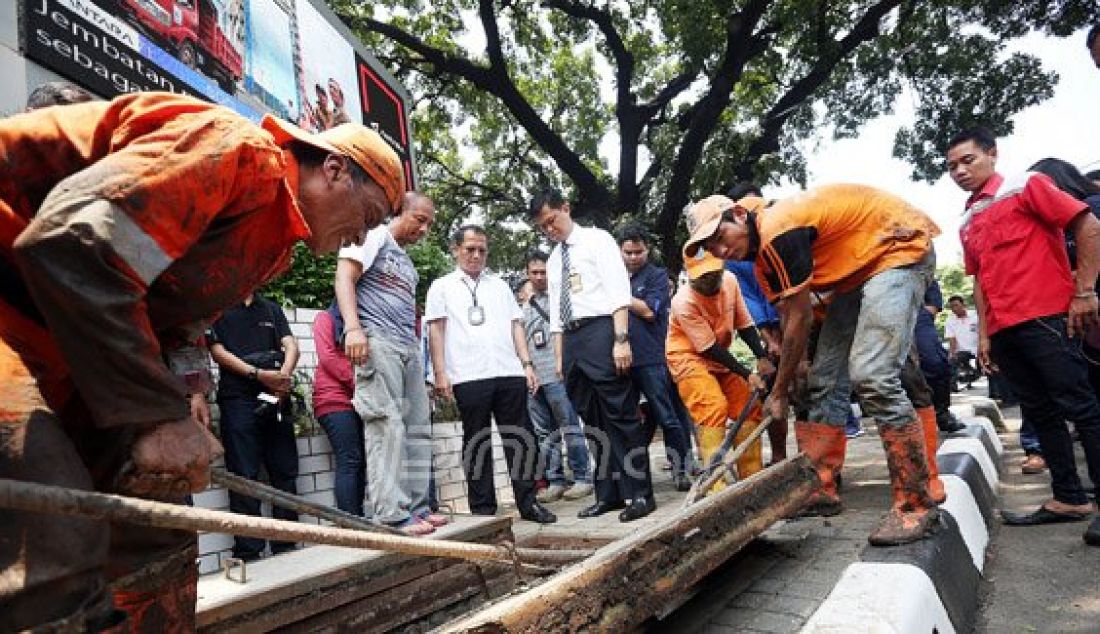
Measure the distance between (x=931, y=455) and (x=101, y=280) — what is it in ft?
11.8

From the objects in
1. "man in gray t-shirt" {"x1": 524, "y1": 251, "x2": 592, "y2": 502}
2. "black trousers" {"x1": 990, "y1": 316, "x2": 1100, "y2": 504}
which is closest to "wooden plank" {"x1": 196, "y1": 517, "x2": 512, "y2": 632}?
"man in gray t-shirt" {"x1": 524, "y1": 251, "x2": 592, "y2": 502}

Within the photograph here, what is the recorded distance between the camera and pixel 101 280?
108cm

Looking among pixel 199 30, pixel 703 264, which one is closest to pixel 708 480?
pixel 703 264

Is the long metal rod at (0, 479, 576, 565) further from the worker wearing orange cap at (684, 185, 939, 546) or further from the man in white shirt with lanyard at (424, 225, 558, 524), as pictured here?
the man in white shirt with lanyard at (424, 225, 558, 524)

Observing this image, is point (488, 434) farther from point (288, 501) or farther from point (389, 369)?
point (288, 501)

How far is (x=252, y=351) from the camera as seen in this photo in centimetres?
379

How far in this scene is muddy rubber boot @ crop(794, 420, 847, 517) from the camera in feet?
11.1

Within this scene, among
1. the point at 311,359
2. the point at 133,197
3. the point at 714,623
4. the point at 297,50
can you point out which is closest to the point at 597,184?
the point at 297,50

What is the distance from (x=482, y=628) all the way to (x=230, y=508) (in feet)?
9.46

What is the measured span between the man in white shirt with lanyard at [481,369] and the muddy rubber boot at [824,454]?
61.9 inches

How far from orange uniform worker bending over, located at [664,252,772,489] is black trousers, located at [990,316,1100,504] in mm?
1271

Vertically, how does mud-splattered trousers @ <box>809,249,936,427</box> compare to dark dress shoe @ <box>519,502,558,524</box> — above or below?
above

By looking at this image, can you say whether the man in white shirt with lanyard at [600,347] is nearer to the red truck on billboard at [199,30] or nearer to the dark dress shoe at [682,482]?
the dark dress shoe at [682,482]

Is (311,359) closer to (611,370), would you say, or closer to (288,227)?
(611,370)
